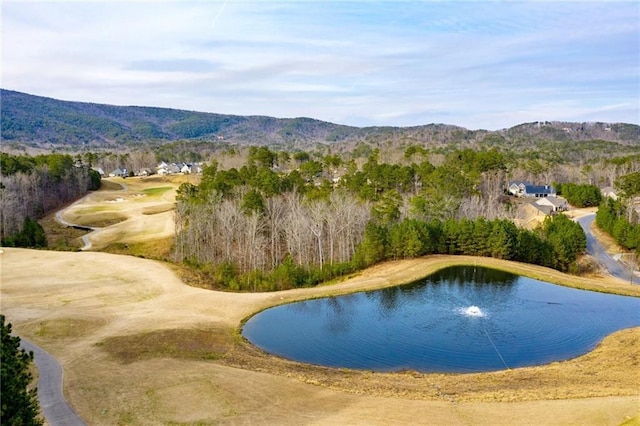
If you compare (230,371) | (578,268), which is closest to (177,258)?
(230,371)

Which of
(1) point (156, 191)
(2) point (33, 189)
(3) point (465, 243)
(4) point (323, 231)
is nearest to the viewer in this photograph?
(3) point (465, 243)

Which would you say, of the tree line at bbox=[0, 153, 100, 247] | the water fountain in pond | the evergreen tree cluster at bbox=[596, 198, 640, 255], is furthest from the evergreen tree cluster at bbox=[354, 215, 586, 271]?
the tree line at bbox=[0, 153, 100, 247]

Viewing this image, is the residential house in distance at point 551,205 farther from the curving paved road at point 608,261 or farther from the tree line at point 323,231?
the tree line at point 323,231

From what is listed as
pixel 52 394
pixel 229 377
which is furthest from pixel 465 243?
pixel 52 394

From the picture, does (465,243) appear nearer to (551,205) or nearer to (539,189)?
(551,205)

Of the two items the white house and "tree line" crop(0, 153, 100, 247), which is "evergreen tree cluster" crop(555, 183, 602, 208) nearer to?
the white house

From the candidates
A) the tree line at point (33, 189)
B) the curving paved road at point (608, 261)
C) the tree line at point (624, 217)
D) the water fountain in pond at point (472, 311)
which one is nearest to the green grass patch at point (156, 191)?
the tree line at point (33, 189)

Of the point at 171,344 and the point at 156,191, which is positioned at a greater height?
the point at 156,191

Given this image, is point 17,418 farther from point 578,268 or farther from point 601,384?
point 578,268
